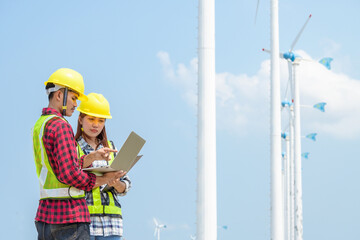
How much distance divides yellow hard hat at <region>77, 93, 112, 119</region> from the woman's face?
81 millimetres

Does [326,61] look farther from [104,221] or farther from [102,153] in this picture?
[102,153]

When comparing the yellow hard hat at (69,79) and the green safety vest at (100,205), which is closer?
the yellow hard hat at (69,79)

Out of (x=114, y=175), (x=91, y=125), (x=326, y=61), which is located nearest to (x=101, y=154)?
(x=114, y=175)

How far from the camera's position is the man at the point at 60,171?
17.3 ft

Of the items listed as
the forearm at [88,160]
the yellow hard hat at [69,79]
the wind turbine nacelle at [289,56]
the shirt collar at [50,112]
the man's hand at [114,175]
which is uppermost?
the wind turbine nacelle at [289,56]

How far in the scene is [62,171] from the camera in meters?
5.27

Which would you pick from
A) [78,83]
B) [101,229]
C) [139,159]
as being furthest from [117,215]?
[78,83]

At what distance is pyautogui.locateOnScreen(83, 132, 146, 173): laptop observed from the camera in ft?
18.4

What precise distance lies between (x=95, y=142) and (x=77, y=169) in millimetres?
1253

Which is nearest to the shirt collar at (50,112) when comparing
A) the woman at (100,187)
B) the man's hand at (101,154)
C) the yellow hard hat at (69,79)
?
the yellow hard hat at (69,79)

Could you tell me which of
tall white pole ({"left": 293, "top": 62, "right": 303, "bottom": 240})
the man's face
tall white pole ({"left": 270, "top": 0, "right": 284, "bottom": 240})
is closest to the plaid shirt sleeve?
the man's face

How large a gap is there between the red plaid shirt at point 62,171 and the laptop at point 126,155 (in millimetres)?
248

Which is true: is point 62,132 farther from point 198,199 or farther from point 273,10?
point 273,10

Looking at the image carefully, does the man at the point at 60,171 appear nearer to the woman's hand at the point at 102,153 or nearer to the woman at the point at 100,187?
the woman's hand at the point at 102,153
